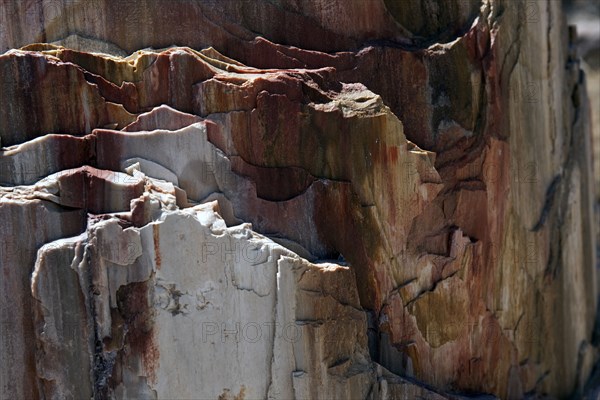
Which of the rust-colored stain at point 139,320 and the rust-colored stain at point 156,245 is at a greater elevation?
the rust-colored stain at point 156,245

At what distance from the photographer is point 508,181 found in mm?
6613

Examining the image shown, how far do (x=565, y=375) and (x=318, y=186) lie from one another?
10.6 ft

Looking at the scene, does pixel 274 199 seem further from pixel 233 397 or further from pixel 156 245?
pixel 233 397

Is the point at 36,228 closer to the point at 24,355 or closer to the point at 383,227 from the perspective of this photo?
the point at 24,355

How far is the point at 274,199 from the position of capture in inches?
225

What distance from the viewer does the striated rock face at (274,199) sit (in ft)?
17.2

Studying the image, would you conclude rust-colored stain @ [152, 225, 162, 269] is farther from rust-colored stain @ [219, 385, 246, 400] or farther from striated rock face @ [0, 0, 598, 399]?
rust-colored stain @ [219, 385, 246, 400]

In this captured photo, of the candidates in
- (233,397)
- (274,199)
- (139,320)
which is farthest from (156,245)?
(233,397)

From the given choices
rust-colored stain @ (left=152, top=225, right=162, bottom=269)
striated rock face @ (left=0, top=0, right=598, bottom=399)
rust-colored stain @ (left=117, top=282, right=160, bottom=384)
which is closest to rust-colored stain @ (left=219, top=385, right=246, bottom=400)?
striated rock face @ (left=0, top=0, right=598, bottom=399)

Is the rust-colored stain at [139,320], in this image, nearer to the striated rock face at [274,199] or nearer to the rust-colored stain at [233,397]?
the striated rock face at [274,199]

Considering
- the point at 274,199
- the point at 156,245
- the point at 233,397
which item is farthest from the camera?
the point at 274,199

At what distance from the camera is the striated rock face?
17.2 ft

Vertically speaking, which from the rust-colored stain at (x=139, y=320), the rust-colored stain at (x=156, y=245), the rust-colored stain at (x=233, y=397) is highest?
the rust-colored stain at (x=156, y=245)

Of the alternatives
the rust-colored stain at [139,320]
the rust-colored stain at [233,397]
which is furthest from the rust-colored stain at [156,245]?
the rust-colored stain at [233,397]
